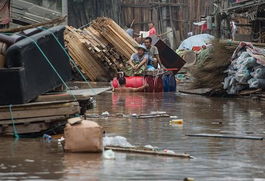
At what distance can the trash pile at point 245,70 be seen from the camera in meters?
20.1

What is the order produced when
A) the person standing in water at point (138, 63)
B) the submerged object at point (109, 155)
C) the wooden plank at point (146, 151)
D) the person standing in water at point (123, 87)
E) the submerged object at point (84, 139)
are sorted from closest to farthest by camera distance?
the submerged object at point (109, 155) → the wooden plank at point (146, 151) → the submerged object at point (84, 139) → the person standing in water at point (123, 87) → the person standing in water at point (138, 63)

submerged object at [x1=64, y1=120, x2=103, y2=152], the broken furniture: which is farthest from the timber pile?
submerged object at [x1=64, y1=120, x2=103, y2=152]

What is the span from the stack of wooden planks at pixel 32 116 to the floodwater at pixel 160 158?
0.27 metres

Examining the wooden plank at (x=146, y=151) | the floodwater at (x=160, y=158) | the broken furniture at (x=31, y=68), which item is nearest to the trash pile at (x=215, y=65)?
the floodwater at (x=160, y=158)

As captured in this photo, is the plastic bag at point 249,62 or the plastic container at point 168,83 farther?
the plastic container at point 168,83

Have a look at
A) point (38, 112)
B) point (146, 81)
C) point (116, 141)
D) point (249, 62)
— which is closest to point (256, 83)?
point (249, 62)

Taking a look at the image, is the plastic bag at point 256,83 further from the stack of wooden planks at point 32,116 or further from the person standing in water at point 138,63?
the stack of wooden planks at point 32,116

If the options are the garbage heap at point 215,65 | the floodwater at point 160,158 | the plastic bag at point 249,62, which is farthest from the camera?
the garbage heap at point 215,65

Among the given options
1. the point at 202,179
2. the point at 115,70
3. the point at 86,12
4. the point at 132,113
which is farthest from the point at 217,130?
the point at 86,12

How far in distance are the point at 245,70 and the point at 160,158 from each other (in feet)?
35.4

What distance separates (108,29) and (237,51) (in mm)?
7595

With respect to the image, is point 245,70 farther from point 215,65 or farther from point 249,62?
point 215,65

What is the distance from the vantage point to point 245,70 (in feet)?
67.1

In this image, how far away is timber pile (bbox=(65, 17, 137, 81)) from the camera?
27297mm
